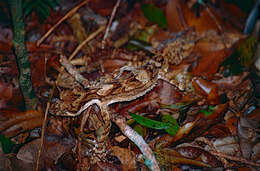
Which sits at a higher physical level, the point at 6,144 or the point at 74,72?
the point at 74,72

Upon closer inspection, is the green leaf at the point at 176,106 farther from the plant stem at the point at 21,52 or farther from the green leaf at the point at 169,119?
the plant stem at the point at 21,52

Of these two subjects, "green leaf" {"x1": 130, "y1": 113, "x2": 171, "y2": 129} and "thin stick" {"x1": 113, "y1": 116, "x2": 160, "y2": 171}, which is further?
"green leaf" {"x1": 130, "y1": 113, "x2": 171, "y2": 129}

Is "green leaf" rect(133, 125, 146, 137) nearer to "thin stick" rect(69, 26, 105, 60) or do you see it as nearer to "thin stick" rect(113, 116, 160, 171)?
"thin stick" rect(113, 116, 160, 171)

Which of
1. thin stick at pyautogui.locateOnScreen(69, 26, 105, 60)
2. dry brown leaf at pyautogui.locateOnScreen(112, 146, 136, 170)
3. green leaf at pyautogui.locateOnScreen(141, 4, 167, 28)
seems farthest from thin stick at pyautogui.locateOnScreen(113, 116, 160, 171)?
Result: green leaf at pyautogui.locateOnScreen(141, 4, 167, 28)

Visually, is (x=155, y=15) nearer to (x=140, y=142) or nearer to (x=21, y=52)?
(x=21, y=52)

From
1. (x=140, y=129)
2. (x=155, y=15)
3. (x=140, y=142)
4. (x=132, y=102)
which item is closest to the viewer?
(x=140, y=142)

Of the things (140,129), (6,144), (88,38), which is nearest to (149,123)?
(140,129)
